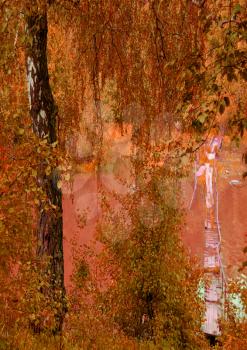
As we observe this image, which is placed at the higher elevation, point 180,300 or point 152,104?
point 152,104

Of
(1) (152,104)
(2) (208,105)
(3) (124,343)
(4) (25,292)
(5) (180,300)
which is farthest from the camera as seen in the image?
(5) (180,300)

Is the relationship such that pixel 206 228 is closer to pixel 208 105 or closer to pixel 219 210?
pixel 219 210

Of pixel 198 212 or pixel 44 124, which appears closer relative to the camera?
pixel 44 124

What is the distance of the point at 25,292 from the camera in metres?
5.09

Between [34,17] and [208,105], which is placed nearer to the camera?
[208,105]

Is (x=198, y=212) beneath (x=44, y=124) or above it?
beneath

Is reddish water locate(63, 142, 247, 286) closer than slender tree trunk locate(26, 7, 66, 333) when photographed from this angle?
No

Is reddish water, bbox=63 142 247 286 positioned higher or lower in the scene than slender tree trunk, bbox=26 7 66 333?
lower

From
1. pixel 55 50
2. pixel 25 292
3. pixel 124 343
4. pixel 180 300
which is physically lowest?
pixel 180 300

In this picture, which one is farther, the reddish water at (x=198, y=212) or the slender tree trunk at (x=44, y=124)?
the reddish water at (x=198, y=212)

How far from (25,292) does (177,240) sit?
9.32m

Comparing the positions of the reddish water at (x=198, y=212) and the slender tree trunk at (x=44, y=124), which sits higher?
the slender tree trunk at (x=44, y=124)

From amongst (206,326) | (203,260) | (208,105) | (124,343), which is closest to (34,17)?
(208,105)

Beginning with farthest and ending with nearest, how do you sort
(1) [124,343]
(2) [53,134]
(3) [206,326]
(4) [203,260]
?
(4) [203,260]
(3) [206,326]
(1) [124,343]
(2) [53,134]
